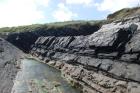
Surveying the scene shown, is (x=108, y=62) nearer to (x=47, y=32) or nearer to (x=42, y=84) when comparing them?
(x=42, y=84)

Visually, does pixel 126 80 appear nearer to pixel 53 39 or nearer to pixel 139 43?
pixel 139 43

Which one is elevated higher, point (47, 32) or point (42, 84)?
point (47, 32)

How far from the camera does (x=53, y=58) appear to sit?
6425 centimetres

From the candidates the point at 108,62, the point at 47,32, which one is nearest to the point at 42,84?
the point at 108,62

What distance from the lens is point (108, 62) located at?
36.4m

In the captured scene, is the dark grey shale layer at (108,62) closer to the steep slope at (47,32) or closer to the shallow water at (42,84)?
the shallow water at (42,84)

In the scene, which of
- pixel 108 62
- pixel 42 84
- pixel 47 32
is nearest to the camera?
pixel 108 62

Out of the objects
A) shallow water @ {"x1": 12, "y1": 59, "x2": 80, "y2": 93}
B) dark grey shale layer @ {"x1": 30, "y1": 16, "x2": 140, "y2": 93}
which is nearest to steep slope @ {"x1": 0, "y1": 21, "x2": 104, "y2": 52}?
dark grey shale layer @ {"x1": 30, "y1": 16, "x2": 140, "y2": 93}

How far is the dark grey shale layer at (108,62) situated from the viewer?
101ft

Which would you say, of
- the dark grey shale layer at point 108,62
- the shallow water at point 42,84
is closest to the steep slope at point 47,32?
the dark grey shale layer at point 108,62

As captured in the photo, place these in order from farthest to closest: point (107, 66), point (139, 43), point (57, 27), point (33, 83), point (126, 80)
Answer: point (57, 27) → point (33, 83) → point (107, 66) → point (139, 43) → point (126, 80)

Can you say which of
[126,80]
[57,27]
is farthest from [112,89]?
[57,27]

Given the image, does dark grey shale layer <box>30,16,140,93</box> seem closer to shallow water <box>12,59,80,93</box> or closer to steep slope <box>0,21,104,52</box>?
shallow water <box>12,59,80,93</box>

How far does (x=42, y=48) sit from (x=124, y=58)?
4926 centimetres
